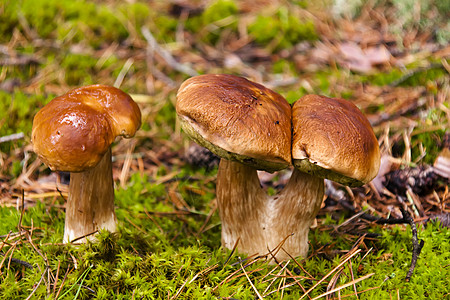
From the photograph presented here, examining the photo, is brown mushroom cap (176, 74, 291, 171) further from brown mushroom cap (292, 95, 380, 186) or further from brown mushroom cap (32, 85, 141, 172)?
brown mushroom cap (32, 85, 141, 172)

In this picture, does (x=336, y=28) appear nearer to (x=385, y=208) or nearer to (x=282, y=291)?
(x=385, y=208)

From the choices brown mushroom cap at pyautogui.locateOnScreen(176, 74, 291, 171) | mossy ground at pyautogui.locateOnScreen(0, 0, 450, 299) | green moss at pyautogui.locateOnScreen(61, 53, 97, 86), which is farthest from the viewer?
green moss at pyautogui.locateOnScreen(61, 53, 97, 86)

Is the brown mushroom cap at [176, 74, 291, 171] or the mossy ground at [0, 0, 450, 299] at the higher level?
the brown mushroom cap at [176, 74, 291, 171]

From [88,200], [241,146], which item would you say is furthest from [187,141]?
[241,146]

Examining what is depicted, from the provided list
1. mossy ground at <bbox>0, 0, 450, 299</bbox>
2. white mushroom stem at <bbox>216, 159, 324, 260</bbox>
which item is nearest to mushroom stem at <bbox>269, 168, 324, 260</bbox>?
white mushroom stem at <bbox>216, 159, 324, 260</bbox>

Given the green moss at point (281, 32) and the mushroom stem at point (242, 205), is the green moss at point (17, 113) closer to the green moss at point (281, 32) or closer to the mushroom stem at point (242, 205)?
the mushroom stem at point (242, 205)

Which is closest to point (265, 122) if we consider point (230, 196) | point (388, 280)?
point (230, 196)

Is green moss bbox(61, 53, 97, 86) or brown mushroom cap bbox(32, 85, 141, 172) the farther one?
green moss bbox(61, 53, 97, 86)

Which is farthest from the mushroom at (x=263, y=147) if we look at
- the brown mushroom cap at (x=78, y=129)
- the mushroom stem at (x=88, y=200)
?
Answer: the mushroom stem at (x=88, y=200)
